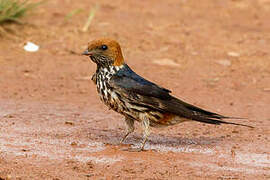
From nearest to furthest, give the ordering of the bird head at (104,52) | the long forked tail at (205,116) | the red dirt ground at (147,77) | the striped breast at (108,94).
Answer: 1. the red dirt ground at (147,77)
2. the striped breast at (108,94)
3. the bird head at (104,52)
4. the long forked tail at (205,116)

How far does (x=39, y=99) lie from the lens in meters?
9.09

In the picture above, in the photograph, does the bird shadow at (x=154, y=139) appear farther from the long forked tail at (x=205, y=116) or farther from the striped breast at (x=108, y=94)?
the striped breast at (x=108, y=94)

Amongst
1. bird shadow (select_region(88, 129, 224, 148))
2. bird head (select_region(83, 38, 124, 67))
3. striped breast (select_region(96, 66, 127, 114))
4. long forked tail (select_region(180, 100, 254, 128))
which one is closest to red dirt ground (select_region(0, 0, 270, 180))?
bird shadow (select_region(88, 129, 224, 148))

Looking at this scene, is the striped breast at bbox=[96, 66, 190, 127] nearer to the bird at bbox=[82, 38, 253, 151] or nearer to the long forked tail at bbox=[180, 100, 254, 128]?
→ the bird at bbox=[82, 38, 253, 151]

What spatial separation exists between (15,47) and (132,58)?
1.94 m

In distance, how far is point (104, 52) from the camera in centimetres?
686

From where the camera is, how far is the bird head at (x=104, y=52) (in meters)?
6.82

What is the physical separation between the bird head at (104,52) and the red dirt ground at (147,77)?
0.88 metres

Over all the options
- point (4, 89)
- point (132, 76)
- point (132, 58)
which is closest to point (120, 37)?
point (132, 58)

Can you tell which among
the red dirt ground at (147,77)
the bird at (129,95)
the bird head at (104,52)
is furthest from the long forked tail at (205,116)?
the bird head at (104,52)

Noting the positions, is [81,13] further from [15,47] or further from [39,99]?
[39,99]

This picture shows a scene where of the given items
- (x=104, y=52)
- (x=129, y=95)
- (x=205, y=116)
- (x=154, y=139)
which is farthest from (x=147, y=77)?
(x=129, y=95)

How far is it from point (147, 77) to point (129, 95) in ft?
11.9

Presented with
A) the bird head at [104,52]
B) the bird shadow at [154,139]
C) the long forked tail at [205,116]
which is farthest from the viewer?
the bird shadow at [154,139]
